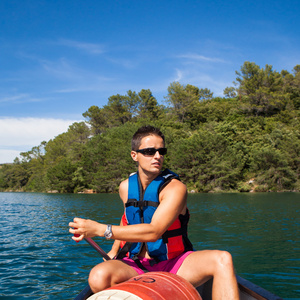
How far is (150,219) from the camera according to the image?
262cm

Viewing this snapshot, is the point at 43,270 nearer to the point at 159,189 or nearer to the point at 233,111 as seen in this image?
the point at 159,189

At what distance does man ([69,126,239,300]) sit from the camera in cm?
216

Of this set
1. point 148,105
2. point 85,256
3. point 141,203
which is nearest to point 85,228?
point 141,203

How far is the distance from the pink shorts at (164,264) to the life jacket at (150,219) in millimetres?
41

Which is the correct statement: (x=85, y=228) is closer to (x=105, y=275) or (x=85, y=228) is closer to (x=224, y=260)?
(x=105, y=275)

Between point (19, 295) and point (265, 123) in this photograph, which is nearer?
point (19, 295)

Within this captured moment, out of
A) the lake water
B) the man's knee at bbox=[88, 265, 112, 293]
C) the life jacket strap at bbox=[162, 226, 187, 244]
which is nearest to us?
the man's knee at bbox=[88, 265, 112, 293]

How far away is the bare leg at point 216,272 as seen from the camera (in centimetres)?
204

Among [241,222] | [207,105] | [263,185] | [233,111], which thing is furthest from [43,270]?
[207,105]

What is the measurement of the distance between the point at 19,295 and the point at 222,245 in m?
4.85

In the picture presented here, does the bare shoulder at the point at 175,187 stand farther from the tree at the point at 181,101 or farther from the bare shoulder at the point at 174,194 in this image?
the tree at the point at 181,101

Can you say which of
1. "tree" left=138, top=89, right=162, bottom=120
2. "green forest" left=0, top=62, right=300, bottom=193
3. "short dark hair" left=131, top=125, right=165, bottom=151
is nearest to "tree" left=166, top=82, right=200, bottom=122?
"green forest" left=0, top=62, right=300, bottom=193

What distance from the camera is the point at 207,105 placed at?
5941 cm

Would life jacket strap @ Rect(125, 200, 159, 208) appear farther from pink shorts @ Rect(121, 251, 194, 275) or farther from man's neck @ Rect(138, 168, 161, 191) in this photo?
pink shorts @ Rect(121, 251, 194, 275)
